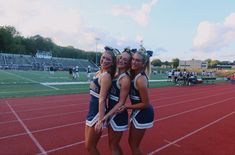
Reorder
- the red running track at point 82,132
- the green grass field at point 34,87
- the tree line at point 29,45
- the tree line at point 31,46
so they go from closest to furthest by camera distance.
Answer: the red running track at point 82,132 → the green grass field at point 34,87 → the tree line at point 29,45 → the tree line at point 31,46

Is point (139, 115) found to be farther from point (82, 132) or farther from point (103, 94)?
point (82, 132)

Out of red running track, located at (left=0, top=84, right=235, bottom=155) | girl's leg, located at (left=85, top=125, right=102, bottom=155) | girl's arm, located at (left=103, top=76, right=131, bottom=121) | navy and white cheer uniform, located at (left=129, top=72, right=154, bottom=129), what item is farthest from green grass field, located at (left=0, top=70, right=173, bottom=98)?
girl's arm, located at (left=103, top=76, right=131, bottom=121)

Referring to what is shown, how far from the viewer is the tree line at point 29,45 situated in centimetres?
8862

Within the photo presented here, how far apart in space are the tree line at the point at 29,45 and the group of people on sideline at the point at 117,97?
91420 millimetres

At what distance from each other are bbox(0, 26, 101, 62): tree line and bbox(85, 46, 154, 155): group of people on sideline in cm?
9142

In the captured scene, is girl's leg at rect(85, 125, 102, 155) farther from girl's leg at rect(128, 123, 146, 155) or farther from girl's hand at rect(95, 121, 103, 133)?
girl's leg at rect(128, 123, 146, 155)

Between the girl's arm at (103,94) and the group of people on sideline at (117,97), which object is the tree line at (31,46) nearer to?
the group of people on sideline at (117,97)

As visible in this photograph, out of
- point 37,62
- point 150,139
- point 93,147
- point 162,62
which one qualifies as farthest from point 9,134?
point 162,62

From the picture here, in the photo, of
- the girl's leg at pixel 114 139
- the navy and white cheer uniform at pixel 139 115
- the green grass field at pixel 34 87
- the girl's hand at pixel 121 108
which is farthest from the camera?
the green grass field at pixel 34 87

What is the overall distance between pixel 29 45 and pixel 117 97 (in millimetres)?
106862

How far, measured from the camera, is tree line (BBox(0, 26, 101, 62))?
88.6 meters

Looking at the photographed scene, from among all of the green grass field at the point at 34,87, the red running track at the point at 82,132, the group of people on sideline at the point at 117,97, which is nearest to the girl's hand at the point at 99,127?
the group of people on sideline at the point at 117,97

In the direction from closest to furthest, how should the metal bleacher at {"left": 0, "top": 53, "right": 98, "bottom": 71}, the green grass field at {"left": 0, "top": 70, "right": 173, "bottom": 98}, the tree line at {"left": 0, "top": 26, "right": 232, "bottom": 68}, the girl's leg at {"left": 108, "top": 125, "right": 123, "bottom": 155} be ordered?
the girl's leg at {"left": 108, "top": 125, "right": 123, "bottom": 155} → the green grass field at {"left": 0, "top": 70, "right": 173, "bottom": 98} → the metal bleacher at {"left": 0, "top": 53, "right": 98, "bottom": 71} → the tree line at {"left": 0, "top": 26, "right": 232, "bottom": 68}

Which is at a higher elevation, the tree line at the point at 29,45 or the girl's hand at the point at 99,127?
the tree line at the point at 29,45
